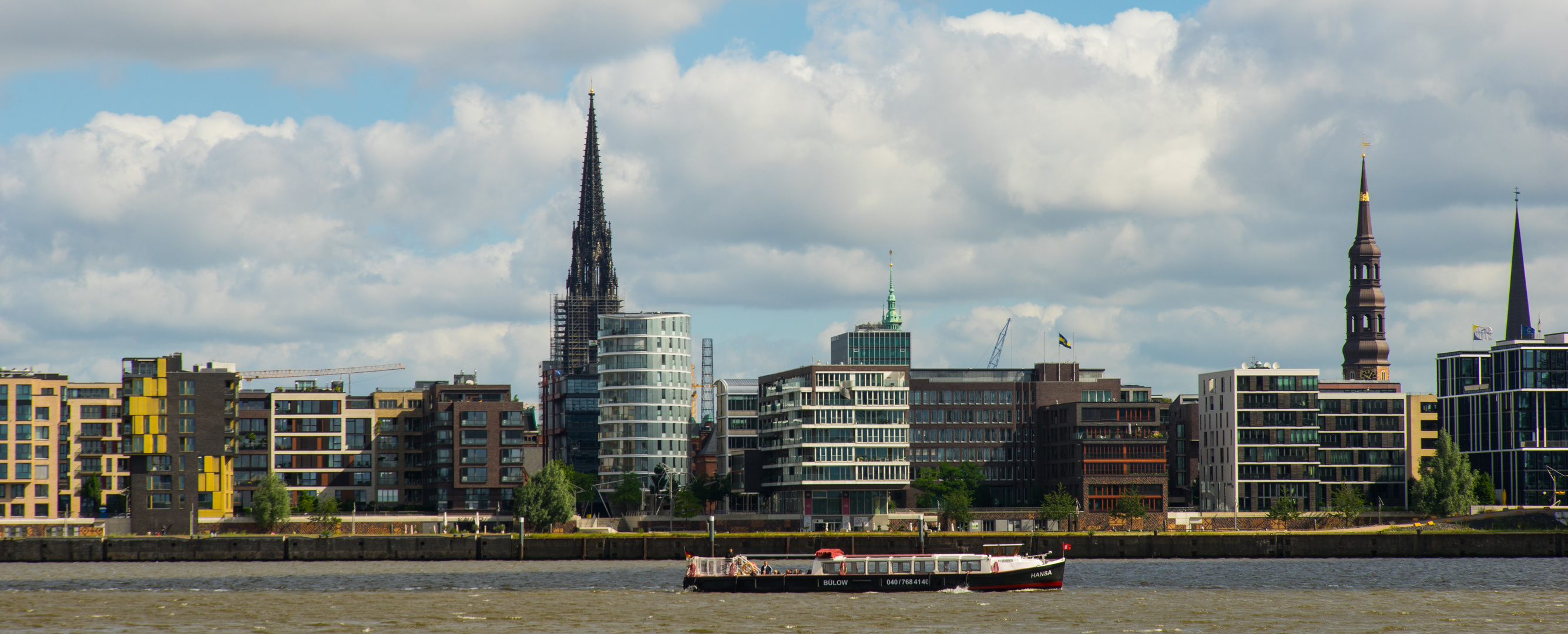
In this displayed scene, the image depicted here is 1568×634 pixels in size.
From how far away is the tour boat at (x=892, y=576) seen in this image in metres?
134

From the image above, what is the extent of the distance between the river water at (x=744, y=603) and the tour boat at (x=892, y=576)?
250 centimetres

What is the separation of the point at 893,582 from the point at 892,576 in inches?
17.1

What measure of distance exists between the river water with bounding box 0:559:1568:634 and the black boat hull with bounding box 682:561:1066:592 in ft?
8.34

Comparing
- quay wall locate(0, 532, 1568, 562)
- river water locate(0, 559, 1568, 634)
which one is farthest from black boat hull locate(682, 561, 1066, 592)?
quay wall locate(0, 532, 1568, 562)

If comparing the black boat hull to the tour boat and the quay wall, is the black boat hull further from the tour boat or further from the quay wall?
the quay wall

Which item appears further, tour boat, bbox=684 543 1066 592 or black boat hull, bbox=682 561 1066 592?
tour boat, bbox=684 543 1066 592

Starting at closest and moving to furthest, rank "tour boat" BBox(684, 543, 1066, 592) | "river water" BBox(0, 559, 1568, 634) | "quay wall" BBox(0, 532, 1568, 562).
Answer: "river water" BBox(0, 559, 1568, 634)
"tour boat" BBox(684, 543, 1066, 592)
"quay wall" BBox(0, 532, 1568, 562)

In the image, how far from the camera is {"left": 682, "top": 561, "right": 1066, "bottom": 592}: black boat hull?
134000 mm

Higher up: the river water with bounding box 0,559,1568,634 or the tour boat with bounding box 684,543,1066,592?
the tour boat with bounding box 684,543,1066,592

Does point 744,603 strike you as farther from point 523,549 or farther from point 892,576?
point 523,549

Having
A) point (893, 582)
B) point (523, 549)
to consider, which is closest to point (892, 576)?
point (893, 582)

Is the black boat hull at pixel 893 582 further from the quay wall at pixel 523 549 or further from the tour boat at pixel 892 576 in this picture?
the quay wall at pixel 523 549

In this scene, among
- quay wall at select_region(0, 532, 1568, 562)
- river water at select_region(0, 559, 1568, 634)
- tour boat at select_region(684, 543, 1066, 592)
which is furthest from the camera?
quay wall at select_region(0, 532, 1568, 562)

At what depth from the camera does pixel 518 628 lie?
101 meters
